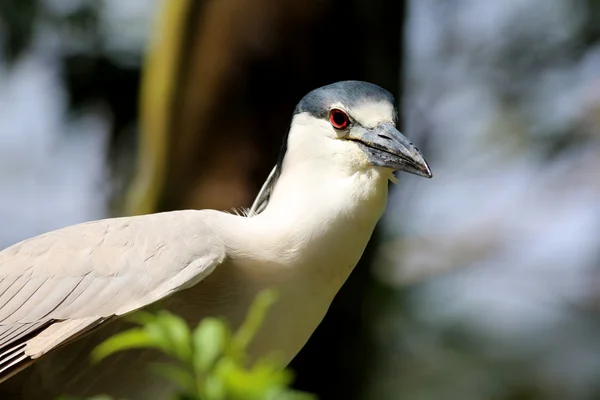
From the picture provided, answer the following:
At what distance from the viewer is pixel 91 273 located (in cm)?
306

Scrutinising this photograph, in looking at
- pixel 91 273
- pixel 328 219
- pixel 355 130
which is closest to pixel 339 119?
pixel 355 130

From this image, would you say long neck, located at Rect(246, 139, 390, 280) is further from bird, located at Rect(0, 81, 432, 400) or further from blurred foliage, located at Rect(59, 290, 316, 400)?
blurred foliage, located at Rect(59, 290, 316, 400)

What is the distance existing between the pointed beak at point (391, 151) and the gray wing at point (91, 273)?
57cm

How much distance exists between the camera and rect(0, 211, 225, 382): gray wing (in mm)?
2869

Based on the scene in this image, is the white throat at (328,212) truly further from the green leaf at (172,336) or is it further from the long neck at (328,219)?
the green leaf at (172,336)

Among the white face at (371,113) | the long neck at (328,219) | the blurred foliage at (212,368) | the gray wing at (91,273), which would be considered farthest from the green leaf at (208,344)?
the white face at (371,113)

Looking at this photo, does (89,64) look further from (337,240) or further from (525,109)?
(337,240)

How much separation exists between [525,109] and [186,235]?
5663mm

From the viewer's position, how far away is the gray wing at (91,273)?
9.41ft

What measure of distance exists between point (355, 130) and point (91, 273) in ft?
3.18

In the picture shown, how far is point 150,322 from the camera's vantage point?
125cm

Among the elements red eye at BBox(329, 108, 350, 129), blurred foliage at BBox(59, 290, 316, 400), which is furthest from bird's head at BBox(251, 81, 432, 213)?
blurred foliage at BBox(59, 290, 316, 400)

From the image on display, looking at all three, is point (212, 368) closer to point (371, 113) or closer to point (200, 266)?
point (200, 266)

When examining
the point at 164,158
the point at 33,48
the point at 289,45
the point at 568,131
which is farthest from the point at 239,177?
the point at 568,131
